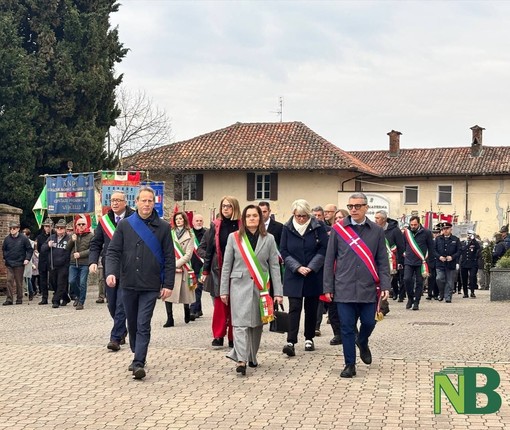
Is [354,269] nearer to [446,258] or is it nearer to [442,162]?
[446,258]

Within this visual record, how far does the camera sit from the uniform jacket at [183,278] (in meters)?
15.1

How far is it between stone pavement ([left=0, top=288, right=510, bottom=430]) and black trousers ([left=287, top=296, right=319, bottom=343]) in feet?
0.83

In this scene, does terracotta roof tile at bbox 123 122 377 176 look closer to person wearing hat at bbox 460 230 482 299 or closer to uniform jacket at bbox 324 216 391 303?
person wearing hat at bbox 460 230 482 299

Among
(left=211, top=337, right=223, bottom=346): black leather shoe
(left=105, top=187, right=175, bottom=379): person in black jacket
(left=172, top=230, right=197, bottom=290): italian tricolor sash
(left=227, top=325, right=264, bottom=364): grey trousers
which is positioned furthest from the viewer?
(left=172, top=230, right=197, bottom=290): italian tricolor sash

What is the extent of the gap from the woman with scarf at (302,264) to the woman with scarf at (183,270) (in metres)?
3.58

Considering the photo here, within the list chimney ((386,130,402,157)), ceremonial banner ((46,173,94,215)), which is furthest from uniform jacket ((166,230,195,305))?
chimney ((386,130,402,157))

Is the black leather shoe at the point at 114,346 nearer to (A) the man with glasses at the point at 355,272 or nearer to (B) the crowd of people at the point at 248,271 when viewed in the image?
(B) the crowd of people at the point at 248,271

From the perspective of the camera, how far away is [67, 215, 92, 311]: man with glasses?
20.2 metres

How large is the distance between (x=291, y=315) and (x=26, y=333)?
204 inches

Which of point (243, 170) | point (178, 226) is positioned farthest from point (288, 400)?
point (243, 170)

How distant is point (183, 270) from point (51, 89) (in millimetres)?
20957

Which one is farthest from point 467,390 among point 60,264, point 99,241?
point 60,264

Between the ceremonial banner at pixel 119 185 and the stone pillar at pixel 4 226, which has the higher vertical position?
the ceremonial banner at pixel 119 185

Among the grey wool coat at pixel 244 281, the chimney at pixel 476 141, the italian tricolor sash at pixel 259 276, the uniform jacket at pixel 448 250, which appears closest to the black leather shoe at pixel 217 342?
the grey wool coat at pixel 244 281
